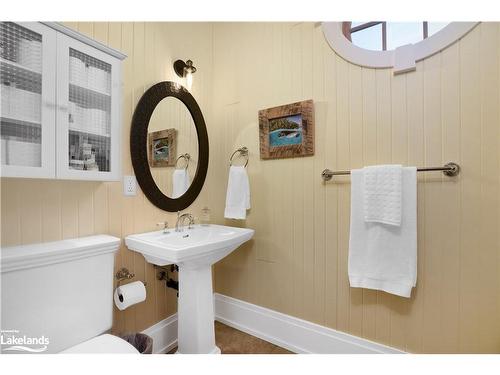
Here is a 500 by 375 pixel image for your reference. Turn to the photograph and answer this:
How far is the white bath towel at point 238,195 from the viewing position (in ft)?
5.65

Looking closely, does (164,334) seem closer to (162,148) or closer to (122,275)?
(122,275)

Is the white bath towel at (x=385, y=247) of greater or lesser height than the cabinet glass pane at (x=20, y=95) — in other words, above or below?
below

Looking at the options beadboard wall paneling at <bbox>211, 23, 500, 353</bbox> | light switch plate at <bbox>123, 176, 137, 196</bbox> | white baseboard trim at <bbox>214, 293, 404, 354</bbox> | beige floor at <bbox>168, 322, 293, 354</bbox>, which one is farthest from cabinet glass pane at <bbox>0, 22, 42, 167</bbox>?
white baseboard trim at <bbox>214, 293, 404, 354</bbox>

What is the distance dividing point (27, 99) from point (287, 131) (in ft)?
4.25

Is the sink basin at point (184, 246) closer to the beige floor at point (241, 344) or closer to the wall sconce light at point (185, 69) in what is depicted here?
the beige floor at point (241, 344)

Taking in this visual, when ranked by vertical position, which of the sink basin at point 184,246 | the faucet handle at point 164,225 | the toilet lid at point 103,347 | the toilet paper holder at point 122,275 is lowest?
the toilet lid at point 103,347

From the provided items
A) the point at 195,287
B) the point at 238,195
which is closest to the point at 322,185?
the point at 238,195

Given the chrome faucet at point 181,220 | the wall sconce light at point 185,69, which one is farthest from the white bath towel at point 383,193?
the wall sconce light at point 185,69

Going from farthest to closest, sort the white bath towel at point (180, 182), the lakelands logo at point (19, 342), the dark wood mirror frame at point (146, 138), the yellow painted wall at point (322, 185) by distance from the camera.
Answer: the white bath towel at point (180, 182)
the dark wood mirror frame at point (146, 138)
the yellow painted wall at point (322, 185)
the lakelands logo at point (19, 342)

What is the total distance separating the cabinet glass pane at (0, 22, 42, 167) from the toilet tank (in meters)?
0.36

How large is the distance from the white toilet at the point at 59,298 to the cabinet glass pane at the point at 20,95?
1.21 feet
